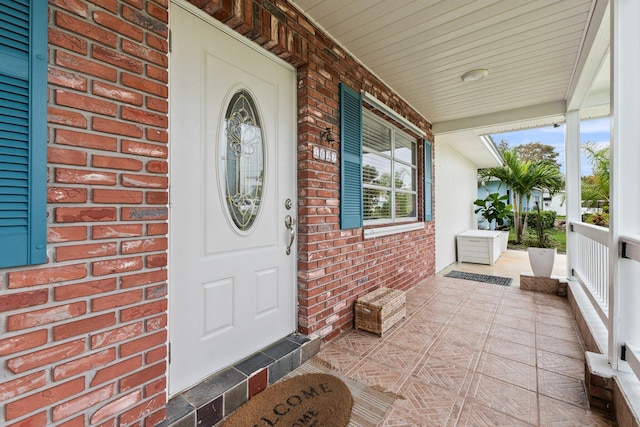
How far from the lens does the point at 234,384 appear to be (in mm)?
1696

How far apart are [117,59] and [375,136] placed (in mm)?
2880

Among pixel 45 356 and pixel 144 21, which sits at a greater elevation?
pixel 144 21

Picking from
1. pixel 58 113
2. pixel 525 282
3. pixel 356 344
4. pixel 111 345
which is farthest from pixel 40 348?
pixel 525 282

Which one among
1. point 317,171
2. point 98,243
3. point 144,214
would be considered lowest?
point 98,243

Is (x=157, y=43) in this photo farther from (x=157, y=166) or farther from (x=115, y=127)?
(x=157, y=166)

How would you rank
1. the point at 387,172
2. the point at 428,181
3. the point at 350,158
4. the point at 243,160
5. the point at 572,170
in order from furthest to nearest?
1. the point at 428,181
2. the point at 387,172
3. the point at 572,170
4. the point at 350,158
5. the point at 243,160

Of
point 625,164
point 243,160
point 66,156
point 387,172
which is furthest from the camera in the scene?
point 387,172

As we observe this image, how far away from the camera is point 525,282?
4207 mm

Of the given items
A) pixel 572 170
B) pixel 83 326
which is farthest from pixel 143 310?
pixel 572 170

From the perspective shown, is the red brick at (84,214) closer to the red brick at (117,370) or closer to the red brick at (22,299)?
the red brick at (22,299)

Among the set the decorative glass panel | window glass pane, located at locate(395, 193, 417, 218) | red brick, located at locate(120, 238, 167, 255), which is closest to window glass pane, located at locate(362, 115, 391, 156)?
window glass pane, located at locate(395, 193, 417, 218)

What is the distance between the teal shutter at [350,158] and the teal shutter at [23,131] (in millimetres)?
2078

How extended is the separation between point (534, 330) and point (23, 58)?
4.12 metres

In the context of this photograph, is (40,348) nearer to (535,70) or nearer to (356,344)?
(356,344)
